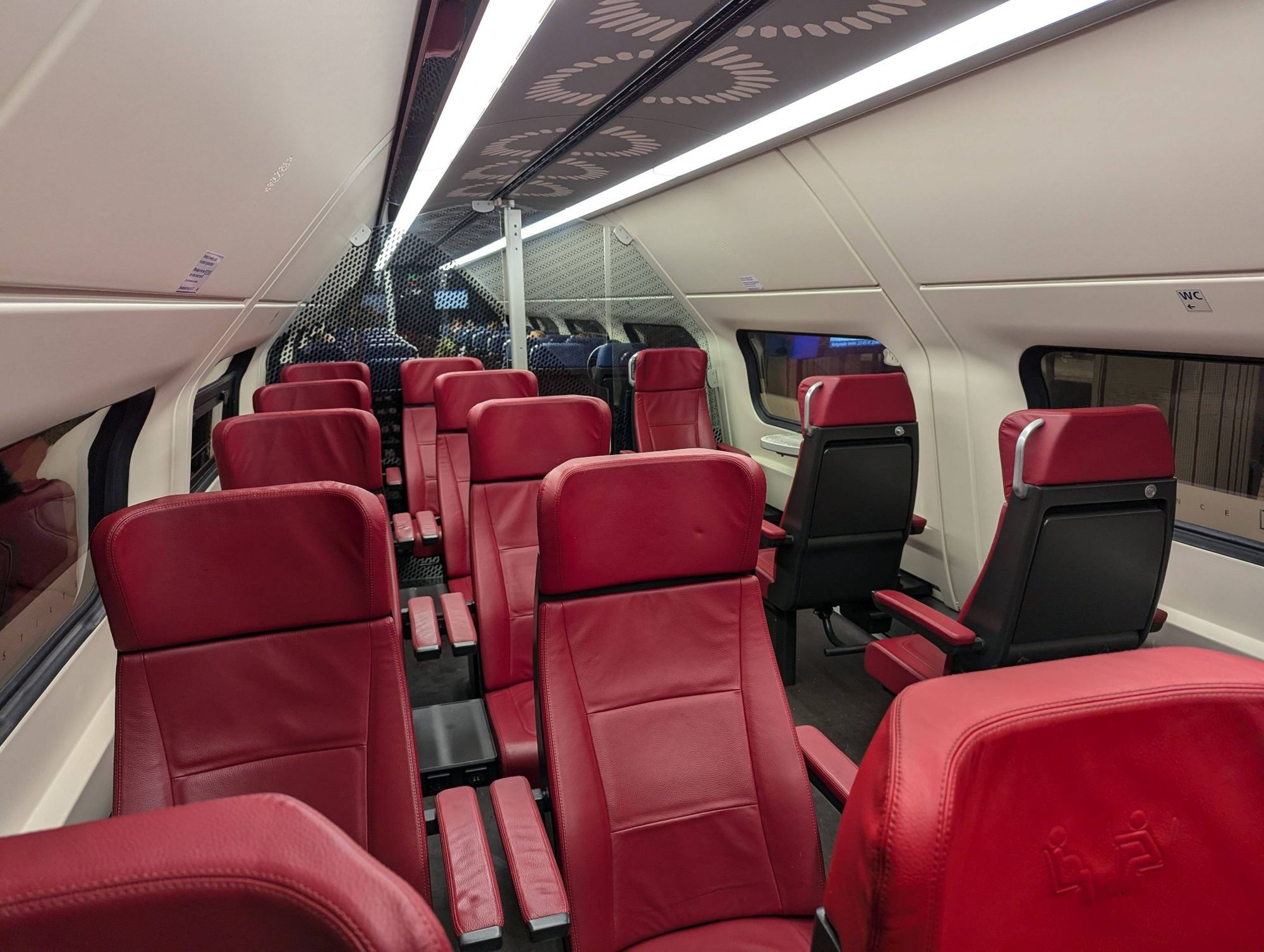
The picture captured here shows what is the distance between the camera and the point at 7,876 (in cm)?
47

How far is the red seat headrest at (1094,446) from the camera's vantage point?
2418 millimetres

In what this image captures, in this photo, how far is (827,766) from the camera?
69.4 inches

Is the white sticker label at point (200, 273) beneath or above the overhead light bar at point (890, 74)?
beneath

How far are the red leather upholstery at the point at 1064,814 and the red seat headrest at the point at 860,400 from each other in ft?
8.76

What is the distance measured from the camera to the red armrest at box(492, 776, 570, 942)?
54.6 inches

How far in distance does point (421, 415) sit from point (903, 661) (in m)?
3.25

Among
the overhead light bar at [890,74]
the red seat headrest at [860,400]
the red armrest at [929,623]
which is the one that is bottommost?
the red armrest at [929,623]

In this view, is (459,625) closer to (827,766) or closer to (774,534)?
(827,766)

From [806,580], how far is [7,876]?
3.51 meters

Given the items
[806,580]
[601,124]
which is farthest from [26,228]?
[806,580]

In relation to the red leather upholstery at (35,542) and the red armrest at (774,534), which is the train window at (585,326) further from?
the red leather upholstery at (35,542)

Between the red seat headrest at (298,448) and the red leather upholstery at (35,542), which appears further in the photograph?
the red seat headrest at (298,448)

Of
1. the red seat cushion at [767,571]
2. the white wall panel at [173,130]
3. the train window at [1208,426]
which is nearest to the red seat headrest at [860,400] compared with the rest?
the red seat cushion at [767,571]

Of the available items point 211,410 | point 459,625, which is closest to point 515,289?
point 211,410
